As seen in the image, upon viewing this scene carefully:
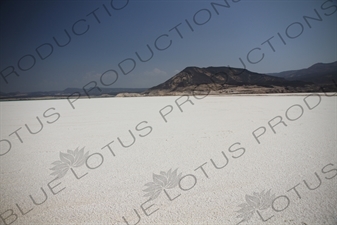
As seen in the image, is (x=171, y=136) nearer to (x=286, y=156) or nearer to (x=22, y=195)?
(x=286, y=156)

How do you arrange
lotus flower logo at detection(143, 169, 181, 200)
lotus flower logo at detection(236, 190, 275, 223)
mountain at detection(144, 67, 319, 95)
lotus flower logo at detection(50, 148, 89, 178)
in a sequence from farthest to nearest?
mountain at detection(144, 67, 319, 95), lotus flower logo at detection(50, 148, 89, 178), lotus flower logo at detection(143, 169, 181, 200), lotus flower logo at detection(236, 190, 275, 223)

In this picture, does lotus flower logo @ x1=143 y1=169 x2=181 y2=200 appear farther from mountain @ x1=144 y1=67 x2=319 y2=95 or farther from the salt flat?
mountain @ x1=144 y1=67 x2=319 y2=95

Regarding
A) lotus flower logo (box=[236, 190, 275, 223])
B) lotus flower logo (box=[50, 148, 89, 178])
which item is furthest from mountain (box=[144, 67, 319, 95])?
lotus flower logo (box=[236, 190, 275, 223])

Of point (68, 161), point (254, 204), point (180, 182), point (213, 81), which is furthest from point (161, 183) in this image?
point (213, 81)

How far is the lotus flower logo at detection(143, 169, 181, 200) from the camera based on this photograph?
1.95m

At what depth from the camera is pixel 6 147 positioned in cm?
371

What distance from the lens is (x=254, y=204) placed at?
1.71 meters

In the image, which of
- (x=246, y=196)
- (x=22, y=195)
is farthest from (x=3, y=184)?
(x=246, y=196)

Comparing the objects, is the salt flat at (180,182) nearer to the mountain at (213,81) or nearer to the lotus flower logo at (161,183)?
the lotus flower logo at (161,183)

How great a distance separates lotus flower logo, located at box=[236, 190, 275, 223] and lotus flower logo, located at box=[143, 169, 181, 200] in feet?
2.65

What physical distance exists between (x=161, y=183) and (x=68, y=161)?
6.06ft

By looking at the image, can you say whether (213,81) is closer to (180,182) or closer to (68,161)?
(68,161)

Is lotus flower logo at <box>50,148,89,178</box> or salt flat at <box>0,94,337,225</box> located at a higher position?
lotus flower logo at <box>50,148,89,178</box>

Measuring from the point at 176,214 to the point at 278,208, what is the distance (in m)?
1.03
